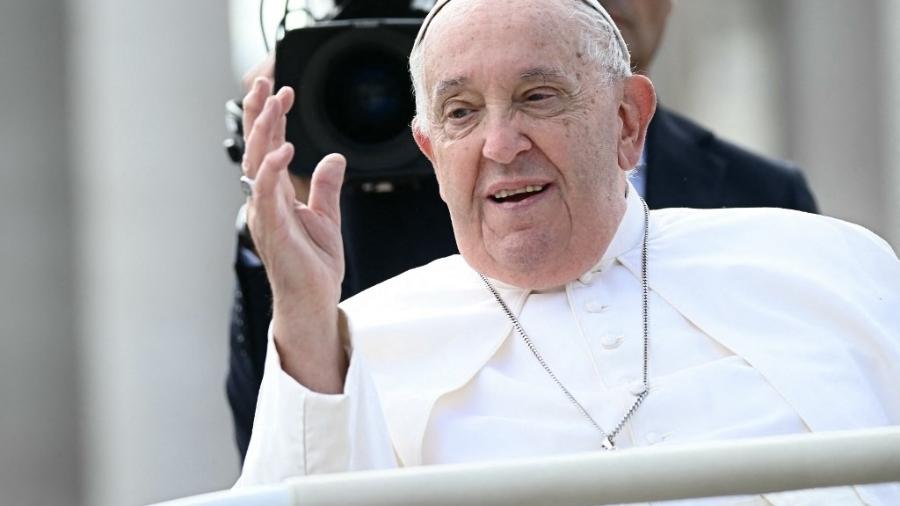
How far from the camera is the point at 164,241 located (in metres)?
9.23

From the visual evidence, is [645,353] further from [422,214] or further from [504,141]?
[422,214]

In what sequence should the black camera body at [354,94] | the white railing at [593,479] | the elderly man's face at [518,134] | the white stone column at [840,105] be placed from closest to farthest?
the white railing at [593,479], the elderly man's face at [518,134], the black camera body at [354,94], the white stone column at [840,105]

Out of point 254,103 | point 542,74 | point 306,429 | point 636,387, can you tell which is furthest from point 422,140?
point 306,429

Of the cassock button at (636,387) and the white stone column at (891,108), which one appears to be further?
the white stone column at (891,108)

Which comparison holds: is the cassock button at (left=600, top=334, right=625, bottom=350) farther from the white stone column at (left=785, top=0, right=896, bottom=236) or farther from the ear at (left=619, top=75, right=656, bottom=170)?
the white stone column at (left=785, top=0, right=896, bottom=236)

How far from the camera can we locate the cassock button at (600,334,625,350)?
12.5 feet

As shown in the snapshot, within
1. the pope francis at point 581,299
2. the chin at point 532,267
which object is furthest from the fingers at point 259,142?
the chin at point 532,267

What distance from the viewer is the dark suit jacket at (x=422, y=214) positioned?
461cm

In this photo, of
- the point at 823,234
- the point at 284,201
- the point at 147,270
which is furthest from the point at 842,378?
the point at 147,270

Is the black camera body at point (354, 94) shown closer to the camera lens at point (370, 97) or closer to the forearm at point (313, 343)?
the camera lens at point (370, 97)

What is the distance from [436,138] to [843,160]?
23.6ft

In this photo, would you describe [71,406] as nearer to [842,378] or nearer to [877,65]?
[877,65]

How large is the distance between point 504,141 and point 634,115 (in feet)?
1.33

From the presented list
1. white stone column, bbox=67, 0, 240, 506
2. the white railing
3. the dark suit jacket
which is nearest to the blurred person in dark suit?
the dark suit jacket
